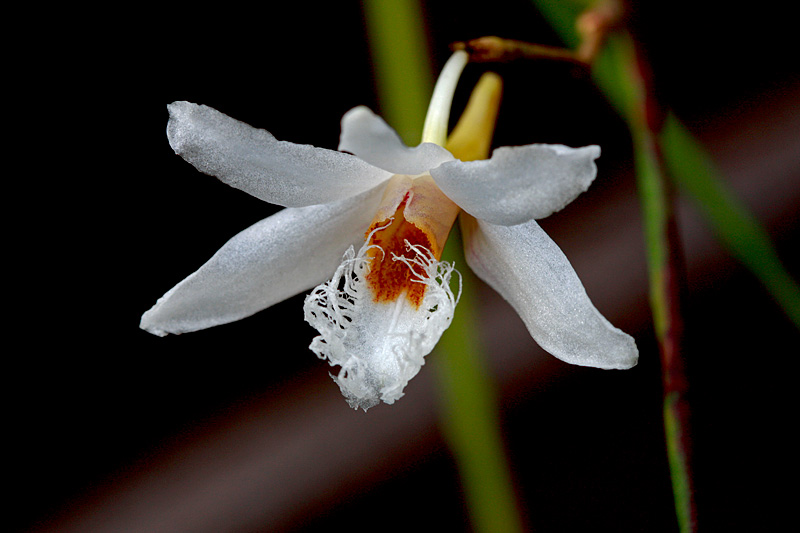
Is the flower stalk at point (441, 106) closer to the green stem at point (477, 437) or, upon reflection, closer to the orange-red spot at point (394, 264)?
the orange-red spot at point (394, 264)

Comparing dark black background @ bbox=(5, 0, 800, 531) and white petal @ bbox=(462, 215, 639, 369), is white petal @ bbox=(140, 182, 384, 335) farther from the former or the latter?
dark black background @ bbox=(5, 0, 800, 531)

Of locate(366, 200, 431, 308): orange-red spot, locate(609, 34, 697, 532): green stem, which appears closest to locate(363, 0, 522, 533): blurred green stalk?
locate(366, 200, 431, 308): orange-red spot

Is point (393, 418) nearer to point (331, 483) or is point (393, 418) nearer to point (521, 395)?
point (331, 483)

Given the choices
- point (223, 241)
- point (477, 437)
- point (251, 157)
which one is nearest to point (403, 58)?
point (251, 157)

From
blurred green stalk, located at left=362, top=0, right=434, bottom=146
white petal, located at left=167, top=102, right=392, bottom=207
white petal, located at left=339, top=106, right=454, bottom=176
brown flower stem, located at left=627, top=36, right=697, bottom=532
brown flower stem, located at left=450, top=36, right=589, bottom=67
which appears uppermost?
blurred green stalk, located at left=362, top=0, right=434, bottom=146

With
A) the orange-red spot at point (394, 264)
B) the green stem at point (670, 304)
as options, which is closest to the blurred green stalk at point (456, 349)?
the orange-red spot at point (394, 264)

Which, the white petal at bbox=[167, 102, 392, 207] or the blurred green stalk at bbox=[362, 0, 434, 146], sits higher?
the blurred green stalk at bbox=[362, 0, 434, 146]

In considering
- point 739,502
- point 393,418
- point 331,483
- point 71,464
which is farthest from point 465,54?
point 71,464
